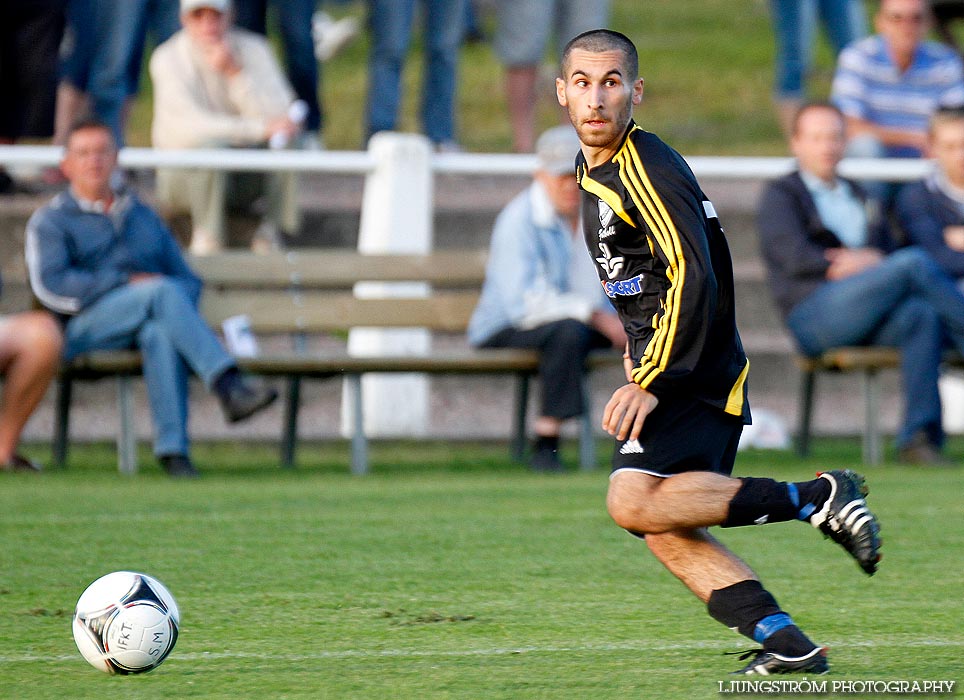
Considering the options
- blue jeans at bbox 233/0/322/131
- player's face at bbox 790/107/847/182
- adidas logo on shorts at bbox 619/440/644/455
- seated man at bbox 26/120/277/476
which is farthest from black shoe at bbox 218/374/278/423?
adidas logo on shorts at bbox 619/440/644/455

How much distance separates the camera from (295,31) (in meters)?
10.9

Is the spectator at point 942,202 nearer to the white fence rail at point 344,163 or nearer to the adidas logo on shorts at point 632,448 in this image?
the white fence rail at point 344,163

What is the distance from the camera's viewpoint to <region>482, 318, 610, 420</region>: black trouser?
327 inches

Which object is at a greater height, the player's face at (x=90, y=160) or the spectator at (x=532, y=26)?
the spectator at (x=532, y=26)

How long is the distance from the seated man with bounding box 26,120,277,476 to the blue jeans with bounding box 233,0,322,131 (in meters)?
2.59

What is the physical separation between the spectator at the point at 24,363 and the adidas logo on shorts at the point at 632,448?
4.59 meters

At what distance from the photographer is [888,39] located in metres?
10.2

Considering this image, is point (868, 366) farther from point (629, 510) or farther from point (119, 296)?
point (629, 510)

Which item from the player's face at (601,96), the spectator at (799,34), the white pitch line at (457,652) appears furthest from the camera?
the spectator at (799,34)

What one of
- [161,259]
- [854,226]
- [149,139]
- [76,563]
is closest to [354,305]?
[161,259]

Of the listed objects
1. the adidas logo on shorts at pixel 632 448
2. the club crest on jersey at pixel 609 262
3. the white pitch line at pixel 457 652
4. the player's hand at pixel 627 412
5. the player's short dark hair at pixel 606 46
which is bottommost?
the white pitch line at pixel 457 652

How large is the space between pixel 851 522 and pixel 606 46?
1.28 m

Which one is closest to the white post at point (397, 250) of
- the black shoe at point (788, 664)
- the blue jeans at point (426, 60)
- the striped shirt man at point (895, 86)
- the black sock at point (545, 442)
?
the blue jeans at point (426, 60)

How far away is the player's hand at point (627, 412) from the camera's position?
3.94m
